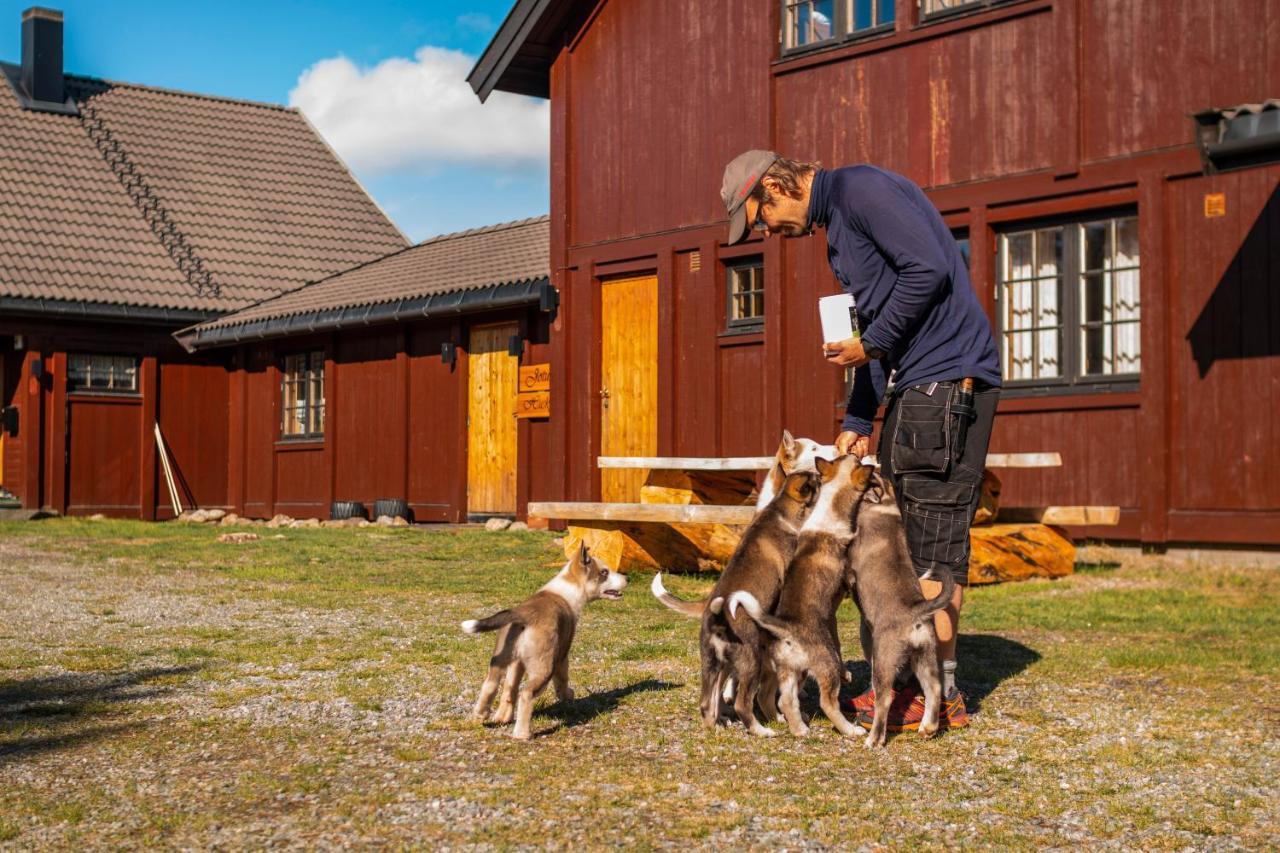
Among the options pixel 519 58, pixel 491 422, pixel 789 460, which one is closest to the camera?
pixel 789 460

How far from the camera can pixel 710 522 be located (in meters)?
10.0

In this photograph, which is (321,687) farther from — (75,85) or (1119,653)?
(75,85)

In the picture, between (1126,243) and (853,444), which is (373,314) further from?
(853,444)

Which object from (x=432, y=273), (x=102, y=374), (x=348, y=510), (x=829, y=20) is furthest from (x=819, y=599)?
(x=102, y=374)

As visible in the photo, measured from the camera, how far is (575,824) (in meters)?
3.84

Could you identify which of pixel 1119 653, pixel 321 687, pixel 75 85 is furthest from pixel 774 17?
pixel 75 85

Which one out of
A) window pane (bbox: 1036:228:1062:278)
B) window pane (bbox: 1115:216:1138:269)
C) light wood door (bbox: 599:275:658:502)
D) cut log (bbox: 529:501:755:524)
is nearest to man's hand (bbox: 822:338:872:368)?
cut log (bbox: 529:501:755:524)

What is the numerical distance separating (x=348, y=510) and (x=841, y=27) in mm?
10098

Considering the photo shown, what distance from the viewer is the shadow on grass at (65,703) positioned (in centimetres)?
496

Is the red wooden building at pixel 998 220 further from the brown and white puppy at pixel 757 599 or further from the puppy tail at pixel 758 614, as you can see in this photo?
the puppy tail at pixel 758 614

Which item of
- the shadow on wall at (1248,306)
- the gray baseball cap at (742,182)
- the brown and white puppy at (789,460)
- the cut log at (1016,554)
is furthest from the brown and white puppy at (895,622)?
the shadow on wall at (1248,306)

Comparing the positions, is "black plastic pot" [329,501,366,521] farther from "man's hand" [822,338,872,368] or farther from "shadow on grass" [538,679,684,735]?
"man's hand" [822,338,872,368]

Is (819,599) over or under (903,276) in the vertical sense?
under

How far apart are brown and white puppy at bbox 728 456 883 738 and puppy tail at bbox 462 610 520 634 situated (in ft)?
2.74
